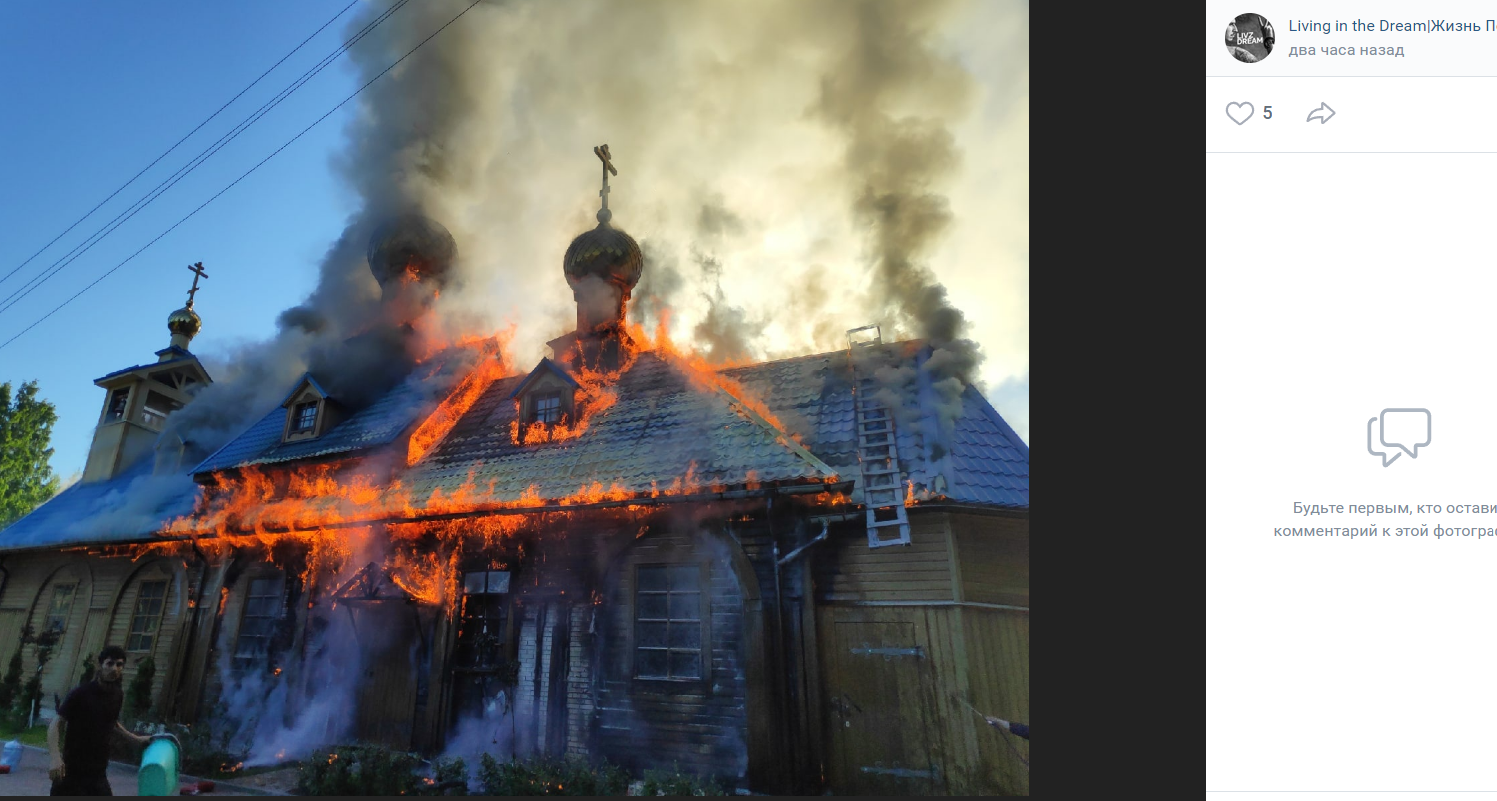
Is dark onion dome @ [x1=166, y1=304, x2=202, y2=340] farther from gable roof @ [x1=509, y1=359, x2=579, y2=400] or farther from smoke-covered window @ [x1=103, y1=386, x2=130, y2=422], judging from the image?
gable roof @ [x1=509, y1=359, x2=579, y2=400]

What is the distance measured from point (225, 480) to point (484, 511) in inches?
304

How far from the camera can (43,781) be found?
28.6 ft

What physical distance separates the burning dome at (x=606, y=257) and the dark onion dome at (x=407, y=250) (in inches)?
206

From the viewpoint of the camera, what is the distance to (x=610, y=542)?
9992 mm

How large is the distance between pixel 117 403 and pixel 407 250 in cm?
1033

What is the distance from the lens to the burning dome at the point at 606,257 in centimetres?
1452

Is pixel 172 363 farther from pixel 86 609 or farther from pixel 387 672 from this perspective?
pixel 387 672

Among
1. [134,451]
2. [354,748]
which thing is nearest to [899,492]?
[354,748]

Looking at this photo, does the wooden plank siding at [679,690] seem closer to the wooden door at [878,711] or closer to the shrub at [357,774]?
the wooden door at [878,711]

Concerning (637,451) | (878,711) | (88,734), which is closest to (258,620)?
(88,734)

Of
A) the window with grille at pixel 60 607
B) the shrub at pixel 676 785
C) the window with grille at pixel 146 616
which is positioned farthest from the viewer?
the window with grille at pixel 60 607
